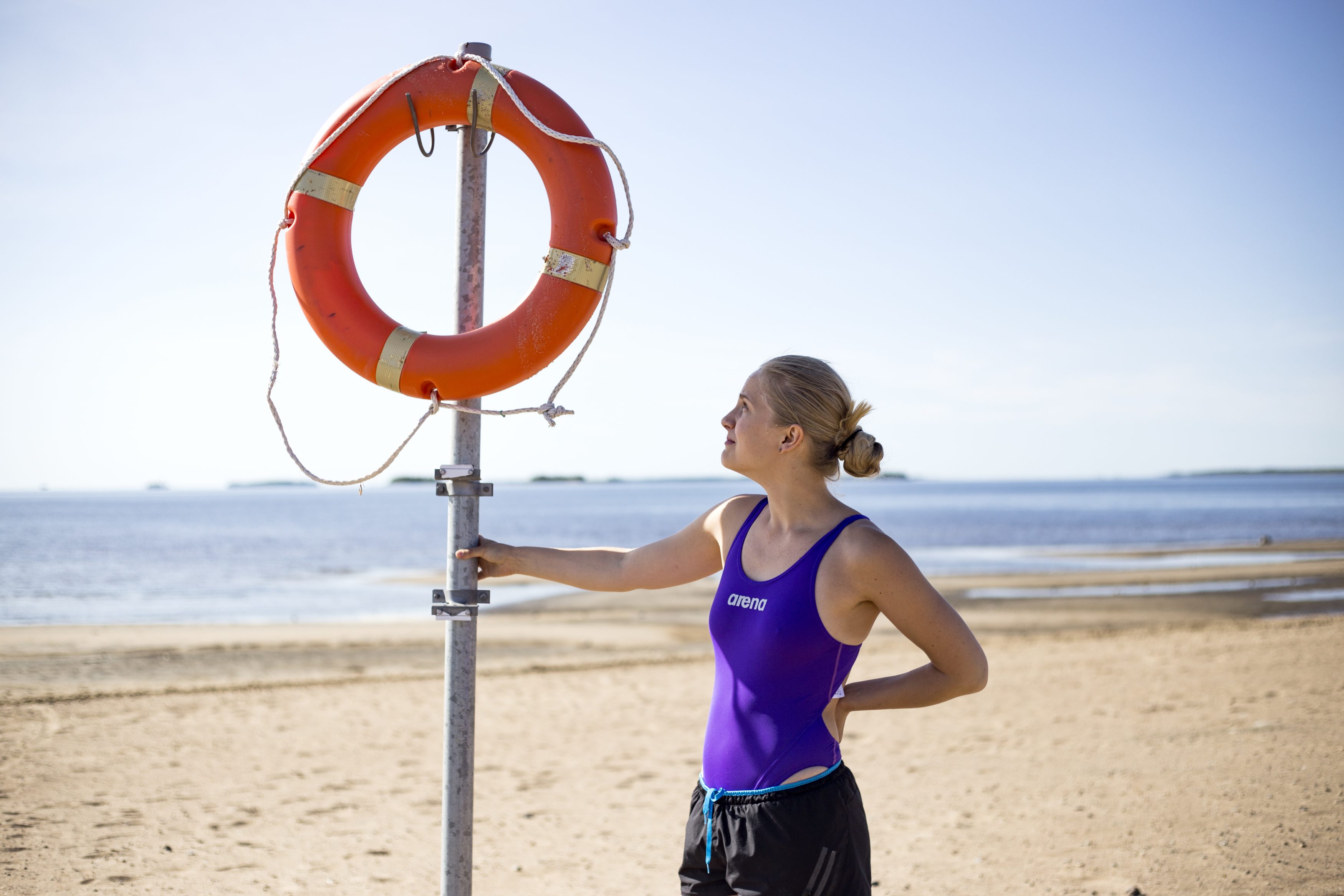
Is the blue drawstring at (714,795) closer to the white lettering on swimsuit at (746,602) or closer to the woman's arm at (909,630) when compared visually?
the woman's arm at (909,630)

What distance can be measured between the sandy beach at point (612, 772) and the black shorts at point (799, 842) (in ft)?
5.98

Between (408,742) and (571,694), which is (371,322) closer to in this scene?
(408,742)

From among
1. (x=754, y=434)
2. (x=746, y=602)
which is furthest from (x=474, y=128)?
(x=746, y=602)

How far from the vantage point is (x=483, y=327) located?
189cm

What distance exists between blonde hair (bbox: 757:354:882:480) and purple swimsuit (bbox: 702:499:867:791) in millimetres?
131

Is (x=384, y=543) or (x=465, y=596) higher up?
(x=465, y=596)

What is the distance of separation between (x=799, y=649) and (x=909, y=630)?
0.19 metres

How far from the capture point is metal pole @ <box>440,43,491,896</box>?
1.80m

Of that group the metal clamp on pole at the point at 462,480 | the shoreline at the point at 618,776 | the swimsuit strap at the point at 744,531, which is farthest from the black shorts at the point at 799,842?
the shoreline at the point at 618,776

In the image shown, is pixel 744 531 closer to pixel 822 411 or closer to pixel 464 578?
pixel 822 411

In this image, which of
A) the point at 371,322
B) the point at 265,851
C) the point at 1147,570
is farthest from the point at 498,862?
the point at 1147,570

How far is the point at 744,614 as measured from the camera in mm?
1570

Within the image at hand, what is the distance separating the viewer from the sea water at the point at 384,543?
45.8 ft

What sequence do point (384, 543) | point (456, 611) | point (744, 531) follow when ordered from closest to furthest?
point (744, 531), point (456, 611), point (384, 543)
